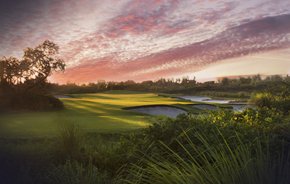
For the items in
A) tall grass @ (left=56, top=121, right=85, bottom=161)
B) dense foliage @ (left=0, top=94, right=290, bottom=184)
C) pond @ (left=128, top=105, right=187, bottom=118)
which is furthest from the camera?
pond @ (left=128, top=105, right=187, bottom=118)

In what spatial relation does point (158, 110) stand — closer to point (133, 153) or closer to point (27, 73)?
point (27, 73)

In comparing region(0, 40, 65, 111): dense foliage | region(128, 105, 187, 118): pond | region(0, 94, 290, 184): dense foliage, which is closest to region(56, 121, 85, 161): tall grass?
region(0, 94, 290, 184): dense foliage

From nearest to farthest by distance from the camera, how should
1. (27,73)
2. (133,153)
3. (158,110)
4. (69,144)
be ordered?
(133,153)
(69,144)
(27,73)
(158,110)

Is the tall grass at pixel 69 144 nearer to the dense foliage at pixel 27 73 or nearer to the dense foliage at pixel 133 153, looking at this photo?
the dense foliage at pixel 133 153

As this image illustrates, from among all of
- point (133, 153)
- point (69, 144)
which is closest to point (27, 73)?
point (69, 144)

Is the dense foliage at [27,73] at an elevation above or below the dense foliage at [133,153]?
above

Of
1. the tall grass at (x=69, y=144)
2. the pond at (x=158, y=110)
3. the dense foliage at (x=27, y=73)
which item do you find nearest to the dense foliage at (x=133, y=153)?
the tall grass at (x=69, y=144)

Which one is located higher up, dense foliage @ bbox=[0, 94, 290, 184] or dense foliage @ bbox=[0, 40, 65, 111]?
dense foliage @ bbox=[0, 40, 65, 111]

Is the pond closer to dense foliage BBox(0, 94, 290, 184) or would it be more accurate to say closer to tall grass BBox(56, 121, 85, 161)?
dense foliage BBox(0, 94, 290, 184)

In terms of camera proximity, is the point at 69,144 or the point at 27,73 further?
the point at 27,73

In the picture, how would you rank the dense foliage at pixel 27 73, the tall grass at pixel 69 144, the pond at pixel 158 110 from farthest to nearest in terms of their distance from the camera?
1. the pond at pixel 158 110
2. the dense foliage at pixel 27 73
3. the tall grass at pixel 69 144

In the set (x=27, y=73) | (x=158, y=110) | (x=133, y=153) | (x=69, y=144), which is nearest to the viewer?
(x=133, y=153)

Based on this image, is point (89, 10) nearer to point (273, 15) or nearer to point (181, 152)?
point (181, 152)

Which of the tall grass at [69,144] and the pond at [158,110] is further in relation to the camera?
the pond at [158,110]
